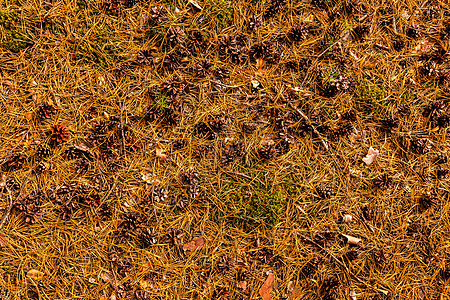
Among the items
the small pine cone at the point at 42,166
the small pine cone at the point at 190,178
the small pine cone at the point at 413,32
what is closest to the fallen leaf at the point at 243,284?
the small pine cone at the point at 190,178

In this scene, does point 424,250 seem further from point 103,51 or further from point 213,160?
point 103,51

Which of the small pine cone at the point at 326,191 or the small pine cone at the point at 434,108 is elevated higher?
the small pine cone at the point at 434,108

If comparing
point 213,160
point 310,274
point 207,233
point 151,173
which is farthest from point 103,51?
point 310,274

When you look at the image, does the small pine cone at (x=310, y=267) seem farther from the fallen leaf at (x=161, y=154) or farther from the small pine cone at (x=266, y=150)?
the fallen leaf at (x=161, y=154)

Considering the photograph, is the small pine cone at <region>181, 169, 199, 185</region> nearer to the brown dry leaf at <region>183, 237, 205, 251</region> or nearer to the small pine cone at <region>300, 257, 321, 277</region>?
the brown dry leaf at <region>183, 237, 205, 251</region>

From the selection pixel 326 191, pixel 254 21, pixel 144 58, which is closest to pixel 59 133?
pixel 144 58
